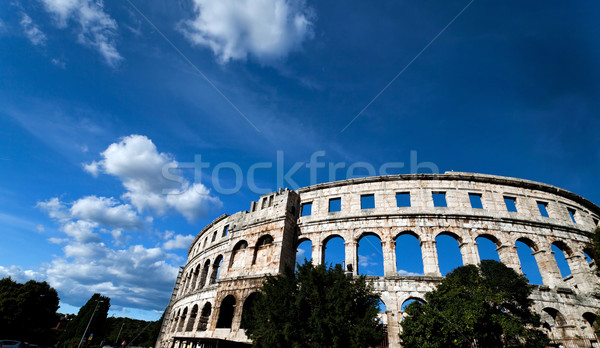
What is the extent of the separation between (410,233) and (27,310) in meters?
41.1

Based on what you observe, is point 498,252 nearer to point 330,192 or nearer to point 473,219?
point 473,219

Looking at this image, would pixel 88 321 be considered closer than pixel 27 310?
No

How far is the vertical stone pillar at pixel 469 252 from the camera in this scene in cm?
1709

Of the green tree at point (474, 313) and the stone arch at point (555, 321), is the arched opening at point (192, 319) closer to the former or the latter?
the green tree at point (474, 313)

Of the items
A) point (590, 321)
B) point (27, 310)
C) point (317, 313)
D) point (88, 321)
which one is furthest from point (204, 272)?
point (590, 321)

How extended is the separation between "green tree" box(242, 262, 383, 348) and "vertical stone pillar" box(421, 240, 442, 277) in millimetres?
6468

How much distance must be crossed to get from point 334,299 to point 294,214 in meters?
10.7

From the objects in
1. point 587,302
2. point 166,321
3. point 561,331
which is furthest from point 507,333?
point 166,321

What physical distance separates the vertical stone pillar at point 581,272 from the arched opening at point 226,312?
22681 mm

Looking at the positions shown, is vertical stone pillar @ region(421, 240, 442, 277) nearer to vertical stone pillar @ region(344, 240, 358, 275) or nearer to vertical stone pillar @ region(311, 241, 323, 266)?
vertical stone pillar @ region(344, 240, 358, 275)

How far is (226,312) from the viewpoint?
19.0 metres

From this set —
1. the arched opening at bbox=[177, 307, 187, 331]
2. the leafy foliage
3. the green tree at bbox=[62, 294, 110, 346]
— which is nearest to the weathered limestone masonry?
the arched opening at bbox=[177, 307, 187, 331]

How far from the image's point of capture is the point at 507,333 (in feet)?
36.3

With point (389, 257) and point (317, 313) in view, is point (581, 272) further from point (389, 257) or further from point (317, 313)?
point (317, 313)
